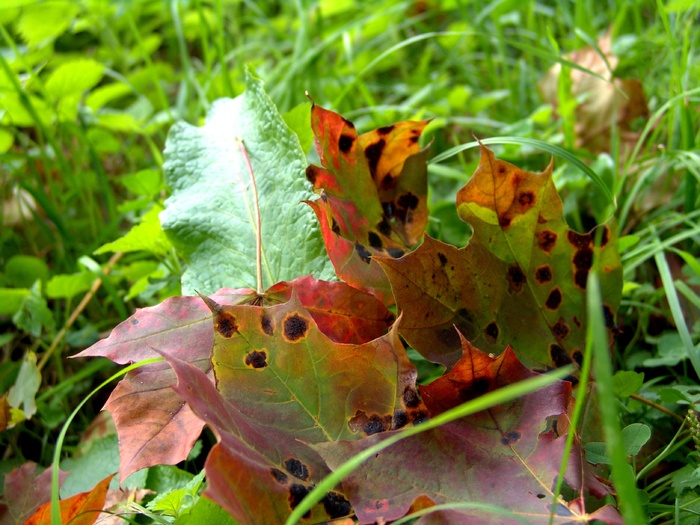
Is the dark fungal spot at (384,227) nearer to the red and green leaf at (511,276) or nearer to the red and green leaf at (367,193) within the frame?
the red and green leaf at (367,193)

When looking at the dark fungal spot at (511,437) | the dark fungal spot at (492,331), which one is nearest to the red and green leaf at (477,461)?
the dark fungal spot at (511,437)

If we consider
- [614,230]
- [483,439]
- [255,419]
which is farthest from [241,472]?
[614,230]

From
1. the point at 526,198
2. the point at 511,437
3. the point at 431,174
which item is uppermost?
the point at 526,198

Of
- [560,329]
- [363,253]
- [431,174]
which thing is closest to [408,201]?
[363,253]

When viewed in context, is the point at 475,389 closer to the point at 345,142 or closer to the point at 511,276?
the point at 511,276

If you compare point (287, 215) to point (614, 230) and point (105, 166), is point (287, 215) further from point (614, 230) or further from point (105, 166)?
point (105, 166)

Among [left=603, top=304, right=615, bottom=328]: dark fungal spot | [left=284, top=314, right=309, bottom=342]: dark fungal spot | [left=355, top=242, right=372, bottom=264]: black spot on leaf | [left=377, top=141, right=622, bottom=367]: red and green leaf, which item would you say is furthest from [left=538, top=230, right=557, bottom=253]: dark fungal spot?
[left=284, top=314, right=309, bottom=342]: dark fungal spot

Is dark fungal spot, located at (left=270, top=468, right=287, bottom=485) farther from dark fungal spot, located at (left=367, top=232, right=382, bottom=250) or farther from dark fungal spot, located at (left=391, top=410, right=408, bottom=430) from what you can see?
dark fungal spot, located at (left=367, top=232, right=382, bottom=250)
